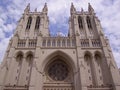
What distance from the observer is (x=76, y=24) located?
107 feet

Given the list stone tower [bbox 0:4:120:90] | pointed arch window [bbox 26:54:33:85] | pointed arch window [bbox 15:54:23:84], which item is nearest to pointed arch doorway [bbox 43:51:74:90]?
stone tower [bbox 0:4:120:90]

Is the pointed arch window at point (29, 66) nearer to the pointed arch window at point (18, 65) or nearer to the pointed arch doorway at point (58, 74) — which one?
the pointed arch window at point (18, 65)

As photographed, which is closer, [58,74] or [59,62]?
[58,74]

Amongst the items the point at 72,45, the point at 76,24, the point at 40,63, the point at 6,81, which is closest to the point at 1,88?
the point at 6,81

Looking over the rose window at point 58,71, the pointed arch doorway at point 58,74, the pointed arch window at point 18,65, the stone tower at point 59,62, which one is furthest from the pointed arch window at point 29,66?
the rose window at point 58,71

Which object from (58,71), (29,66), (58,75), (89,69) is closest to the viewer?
(89,69)

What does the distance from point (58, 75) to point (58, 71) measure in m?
0.85

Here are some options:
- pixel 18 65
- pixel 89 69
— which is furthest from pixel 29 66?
pixel 89 69

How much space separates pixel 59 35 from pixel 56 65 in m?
6.27

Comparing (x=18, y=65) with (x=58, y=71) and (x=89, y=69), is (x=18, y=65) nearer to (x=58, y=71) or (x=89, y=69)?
(x=58, y=71)

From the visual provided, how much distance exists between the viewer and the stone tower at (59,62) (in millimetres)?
23250

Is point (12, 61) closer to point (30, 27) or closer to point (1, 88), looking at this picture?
point (1, 88)

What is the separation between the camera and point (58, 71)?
2698 cm

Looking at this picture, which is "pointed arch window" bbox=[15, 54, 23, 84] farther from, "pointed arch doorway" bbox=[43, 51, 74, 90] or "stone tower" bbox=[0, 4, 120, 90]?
"pointed arch doorway" bbox=[43, 51, 74, 90]
